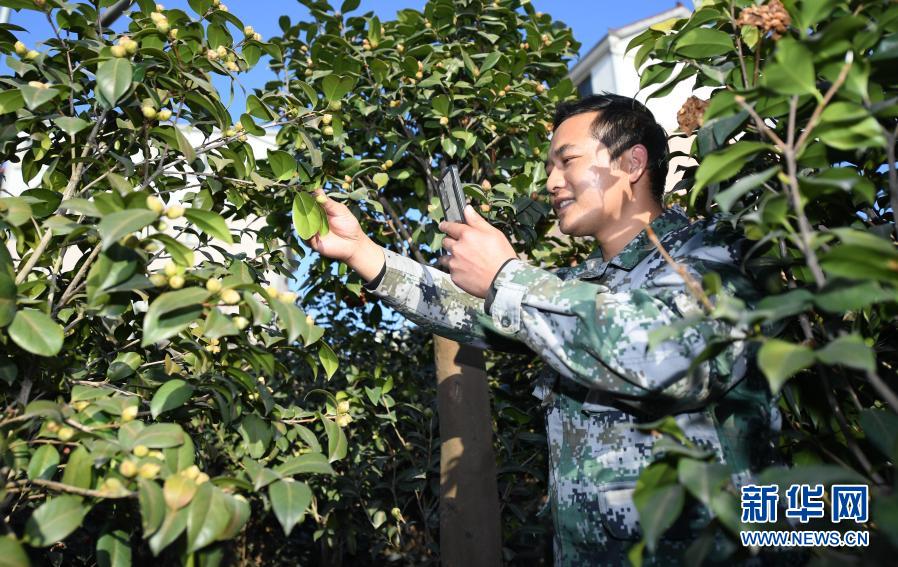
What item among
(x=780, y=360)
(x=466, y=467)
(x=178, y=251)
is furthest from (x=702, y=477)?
(x=466, y=467)

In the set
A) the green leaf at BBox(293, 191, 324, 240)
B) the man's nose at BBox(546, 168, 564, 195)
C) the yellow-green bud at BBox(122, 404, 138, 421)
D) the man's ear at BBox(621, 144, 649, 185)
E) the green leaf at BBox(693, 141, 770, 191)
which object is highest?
→ the man's ear at BBox(621, 144, 649, 185)

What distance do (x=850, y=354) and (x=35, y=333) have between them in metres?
1.31

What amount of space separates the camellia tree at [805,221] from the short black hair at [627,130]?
0.21 m

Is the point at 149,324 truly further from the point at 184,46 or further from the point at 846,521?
the point at 846,521

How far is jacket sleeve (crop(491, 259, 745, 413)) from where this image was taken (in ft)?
4.36

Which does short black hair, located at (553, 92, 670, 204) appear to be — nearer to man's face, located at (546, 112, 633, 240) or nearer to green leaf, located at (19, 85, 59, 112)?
man's face, located at (546, 112, 633, 240)

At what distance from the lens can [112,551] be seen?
1365 millimetres

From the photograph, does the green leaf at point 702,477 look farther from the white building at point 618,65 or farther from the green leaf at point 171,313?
the white building at point 618,65

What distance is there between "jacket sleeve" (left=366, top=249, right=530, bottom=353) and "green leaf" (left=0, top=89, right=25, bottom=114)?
98 centimetres

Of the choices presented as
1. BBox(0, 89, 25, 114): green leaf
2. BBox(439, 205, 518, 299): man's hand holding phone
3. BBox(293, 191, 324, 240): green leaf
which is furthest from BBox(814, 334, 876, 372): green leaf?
BBox(0, 89, 25, 114): green leaf

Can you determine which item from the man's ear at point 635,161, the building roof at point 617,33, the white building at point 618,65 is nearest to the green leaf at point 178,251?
the man's ear at point 635,161

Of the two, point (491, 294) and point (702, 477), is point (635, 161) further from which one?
point (702, 477)

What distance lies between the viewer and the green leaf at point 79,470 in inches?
48.3

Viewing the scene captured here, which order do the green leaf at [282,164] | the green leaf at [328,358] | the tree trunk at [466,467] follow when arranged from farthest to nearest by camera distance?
the tree trunk at [466,467]
the green leaf at [282,164]
the green leaf at [328,358]
